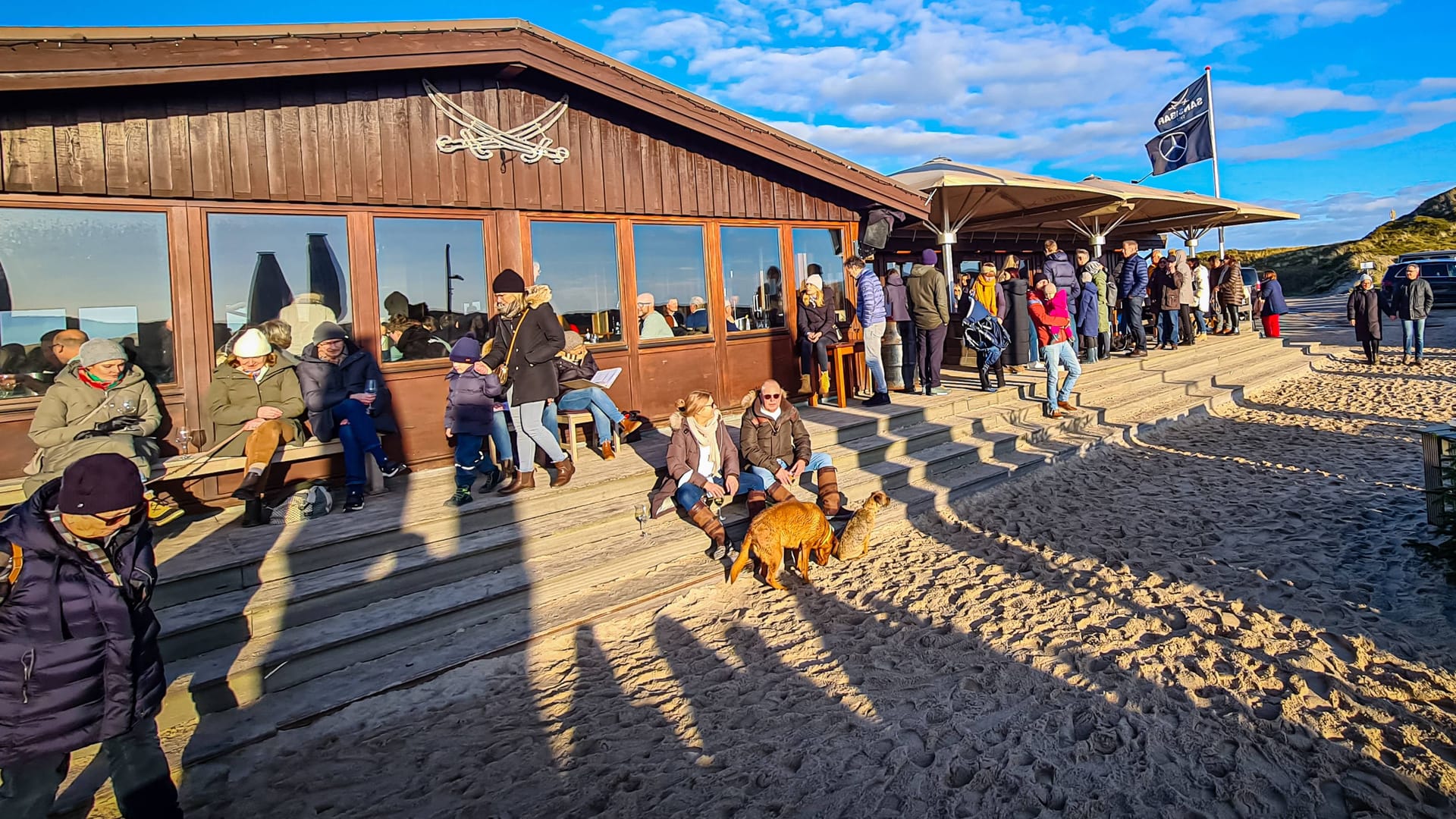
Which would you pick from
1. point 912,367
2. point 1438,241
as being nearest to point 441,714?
point 912,367

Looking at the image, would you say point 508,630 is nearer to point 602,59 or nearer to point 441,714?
point 441,714

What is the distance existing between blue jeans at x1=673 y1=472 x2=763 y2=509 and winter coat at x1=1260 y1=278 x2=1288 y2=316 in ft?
52.1

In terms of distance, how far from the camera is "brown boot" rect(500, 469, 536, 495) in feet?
18.8

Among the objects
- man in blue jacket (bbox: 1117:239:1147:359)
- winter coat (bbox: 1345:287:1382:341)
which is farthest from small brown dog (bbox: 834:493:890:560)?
winter coat (bbox: 1345:287:1382:341)

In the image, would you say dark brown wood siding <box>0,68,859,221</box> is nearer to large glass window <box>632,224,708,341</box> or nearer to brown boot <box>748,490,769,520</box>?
large glass window <box>632,224,708,341</box>

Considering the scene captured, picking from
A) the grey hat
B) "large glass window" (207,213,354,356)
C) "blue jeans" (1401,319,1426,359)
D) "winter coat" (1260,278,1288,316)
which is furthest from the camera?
"winter coat" (1260,278,1288,316)

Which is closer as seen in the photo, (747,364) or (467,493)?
(467,493)

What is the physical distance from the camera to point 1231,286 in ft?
51.4

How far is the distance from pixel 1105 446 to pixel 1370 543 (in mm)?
3504

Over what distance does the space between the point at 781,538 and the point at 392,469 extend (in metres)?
3.34

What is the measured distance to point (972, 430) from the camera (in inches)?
333

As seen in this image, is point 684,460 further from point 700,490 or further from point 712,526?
point 712,526

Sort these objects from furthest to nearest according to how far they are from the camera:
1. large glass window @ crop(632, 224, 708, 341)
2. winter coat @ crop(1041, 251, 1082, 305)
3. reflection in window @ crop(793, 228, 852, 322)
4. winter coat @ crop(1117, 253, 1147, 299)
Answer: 1. winter coat @ crop(1117, 253, 1147, 299)
2. winter coat @ crop(1041, 251, 1082, 305)
3. reflection in window @ crop(793, 228, 852, 322)
4. large glass window @ crop(632, 224, 708, 341)

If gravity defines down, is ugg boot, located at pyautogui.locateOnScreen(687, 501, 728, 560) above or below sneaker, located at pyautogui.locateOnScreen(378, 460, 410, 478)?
below
